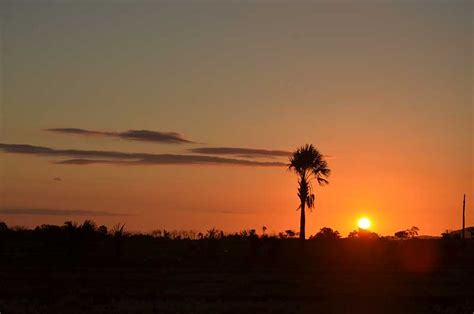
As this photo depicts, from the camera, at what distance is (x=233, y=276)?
114 feet

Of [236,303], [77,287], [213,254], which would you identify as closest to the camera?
[236,303]

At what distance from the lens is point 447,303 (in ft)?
86.6

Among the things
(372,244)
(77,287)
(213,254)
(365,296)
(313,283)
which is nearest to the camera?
(365,296)

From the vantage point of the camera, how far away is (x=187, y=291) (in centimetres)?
2864

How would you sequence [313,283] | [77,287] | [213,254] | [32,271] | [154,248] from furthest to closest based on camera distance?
[154,248]
[213,254]
[32,271]
[313,283]
[77,287]

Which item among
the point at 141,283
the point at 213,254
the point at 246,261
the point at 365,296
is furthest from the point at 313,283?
the point at 213,254

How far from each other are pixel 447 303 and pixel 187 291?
8.95 meters

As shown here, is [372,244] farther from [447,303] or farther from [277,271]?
[447,303]

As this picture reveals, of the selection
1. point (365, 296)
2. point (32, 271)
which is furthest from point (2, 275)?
point (365, 296)

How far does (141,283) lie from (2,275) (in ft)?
21.8

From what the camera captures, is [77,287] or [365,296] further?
[77,287]

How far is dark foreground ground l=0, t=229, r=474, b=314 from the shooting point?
25000 mm

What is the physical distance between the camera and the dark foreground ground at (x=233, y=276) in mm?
25000

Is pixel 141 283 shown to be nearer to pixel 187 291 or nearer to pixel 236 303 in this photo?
pixel 187 291
